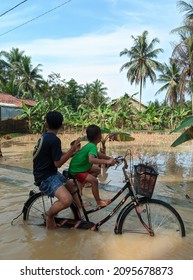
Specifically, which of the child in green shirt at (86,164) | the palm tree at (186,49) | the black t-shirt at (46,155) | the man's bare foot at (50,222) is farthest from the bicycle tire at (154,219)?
the palm tree at (186,49)

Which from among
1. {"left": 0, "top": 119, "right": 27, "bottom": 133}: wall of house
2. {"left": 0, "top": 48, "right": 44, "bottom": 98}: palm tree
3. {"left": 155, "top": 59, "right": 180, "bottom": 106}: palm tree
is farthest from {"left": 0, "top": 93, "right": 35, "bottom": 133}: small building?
{"left": 155, "top": 59, "right": 180, "bottom": 106}: palm tree

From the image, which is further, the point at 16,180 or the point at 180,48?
the point at 180,48

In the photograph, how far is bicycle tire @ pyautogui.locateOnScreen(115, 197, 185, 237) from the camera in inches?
170

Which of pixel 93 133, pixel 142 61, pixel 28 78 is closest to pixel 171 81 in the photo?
pixel 142 61

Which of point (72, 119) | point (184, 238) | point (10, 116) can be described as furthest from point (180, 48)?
point (184, 238)

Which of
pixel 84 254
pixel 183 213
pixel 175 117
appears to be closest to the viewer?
pixel 84 254

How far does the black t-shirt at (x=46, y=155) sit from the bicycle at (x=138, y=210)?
0.51 m

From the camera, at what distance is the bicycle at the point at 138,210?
4.10 metres

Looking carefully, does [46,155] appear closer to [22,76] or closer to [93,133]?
[93,133]

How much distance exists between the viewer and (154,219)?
461 cm

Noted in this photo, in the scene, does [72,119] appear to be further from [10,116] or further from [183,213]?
[183,213]

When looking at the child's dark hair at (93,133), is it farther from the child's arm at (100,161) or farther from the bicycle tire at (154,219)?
the bicycle tire at (154,219)

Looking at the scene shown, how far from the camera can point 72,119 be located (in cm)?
2936
